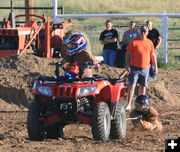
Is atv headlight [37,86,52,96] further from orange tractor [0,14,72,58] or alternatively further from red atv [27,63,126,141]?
orange tractor [0,14,72,58]

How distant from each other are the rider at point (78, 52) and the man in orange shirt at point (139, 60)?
7.49ft

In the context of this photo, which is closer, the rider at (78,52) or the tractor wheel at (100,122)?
the tractor wheel at (100,122)

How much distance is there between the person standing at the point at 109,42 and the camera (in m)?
13.6

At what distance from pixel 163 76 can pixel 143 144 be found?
844 cm

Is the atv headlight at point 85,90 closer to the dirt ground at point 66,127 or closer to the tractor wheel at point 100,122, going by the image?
the tractor wheel at point 100,122

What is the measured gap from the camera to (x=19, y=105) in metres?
11.7

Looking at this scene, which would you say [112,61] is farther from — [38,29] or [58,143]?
[58,143]

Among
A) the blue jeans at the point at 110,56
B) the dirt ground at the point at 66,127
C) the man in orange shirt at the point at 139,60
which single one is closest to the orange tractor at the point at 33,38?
the dirt ground at the point at 66,127

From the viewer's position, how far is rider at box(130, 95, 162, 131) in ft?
27.7

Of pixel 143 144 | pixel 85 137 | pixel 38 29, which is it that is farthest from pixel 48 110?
pixel 38 29

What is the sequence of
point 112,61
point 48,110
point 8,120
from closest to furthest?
point 48,110
point 8,120
point 112,61

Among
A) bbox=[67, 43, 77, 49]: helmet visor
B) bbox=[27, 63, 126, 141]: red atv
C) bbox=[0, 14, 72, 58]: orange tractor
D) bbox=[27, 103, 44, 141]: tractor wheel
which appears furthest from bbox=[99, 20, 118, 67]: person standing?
bbox=[27, 103, 44, 141]: tractor wheel

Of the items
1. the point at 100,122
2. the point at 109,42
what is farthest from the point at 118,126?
the point at 109,42

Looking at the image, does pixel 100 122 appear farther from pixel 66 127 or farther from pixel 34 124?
pixel 66 127
